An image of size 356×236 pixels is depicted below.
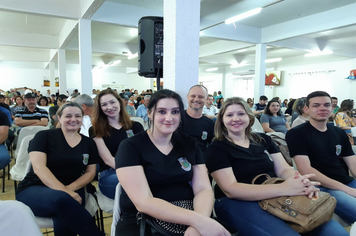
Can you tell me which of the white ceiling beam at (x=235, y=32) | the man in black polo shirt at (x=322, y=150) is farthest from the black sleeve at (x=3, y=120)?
the white ceiling beam at (x=235, y=32)

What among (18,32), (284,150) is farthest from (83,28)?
(284,150)

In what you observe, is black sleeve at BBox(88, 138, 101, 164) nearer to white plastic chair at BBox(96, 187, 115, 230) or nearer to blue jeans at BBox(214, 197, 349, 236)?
white plastic chair at BBox(96, 187, 115, 230)

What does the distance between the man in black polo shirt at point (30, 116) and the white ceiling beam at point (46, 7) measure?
230 centimetres

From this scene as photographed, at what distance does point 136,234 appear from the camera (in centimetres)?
124

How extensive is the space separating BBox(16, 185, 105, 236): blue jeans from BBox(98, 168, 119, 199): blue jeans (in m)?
0.28

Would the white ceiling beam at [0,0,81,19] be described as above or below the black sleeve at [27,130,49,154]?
above

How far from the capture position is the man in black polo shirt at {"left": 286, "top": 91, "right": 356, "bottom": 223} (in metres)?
1.87

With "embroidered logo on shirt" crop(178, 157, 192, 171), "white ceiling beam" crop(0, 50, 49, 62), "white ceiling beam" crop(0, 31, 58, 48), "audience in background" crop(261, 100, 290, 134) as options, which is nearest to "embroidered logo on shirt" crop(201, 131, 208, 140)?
"embroidered logo on shirt" crop(178, 157, 192, 171)

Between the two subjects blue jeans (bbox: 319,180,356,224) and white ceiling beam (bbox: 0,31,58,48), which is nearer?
blue jeans (bbox: 319,180,356,224)

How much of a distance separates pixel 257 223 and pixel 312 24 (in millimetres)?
7122

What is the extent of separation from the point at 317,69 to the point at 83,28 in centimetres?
1230

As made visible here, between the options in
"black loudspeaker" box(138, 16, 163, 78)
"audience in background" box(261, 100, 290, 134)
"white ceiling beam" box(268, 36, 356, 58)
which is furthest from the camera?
"white ceiling beam" box(268, 36, 356, 58)

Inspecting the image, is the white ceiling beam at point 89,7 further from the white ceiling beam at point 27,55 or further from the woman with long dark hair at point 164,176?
the white ceiling beam at point 27,55

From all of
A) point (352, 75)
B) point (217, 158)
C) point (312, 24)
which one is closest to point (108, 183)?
point (217, 158)
